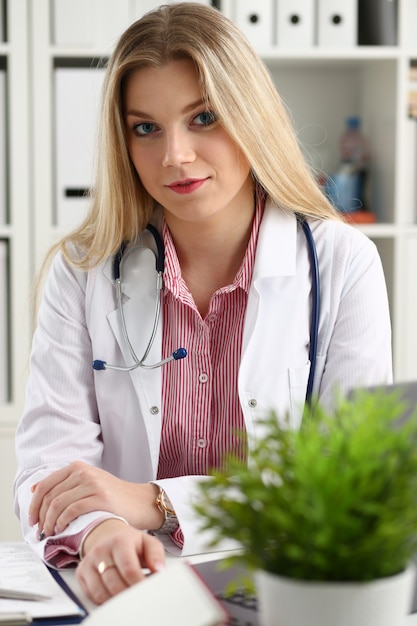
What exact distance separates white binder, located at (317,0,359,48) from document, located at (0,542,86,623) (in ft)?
5.66

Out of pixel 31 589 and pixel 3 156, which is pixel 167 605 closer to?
pixel 31 589

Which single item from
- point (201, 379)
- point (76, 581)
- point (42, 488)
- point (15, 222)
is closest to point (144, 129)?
point (201, 379)

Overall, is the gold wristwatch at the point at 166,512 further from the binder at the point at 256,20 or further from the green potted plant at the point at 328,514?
the binder at the point at 256,20

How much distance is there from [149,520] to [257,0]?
1.63m

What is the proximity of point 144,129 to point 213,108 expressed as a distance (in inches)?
5.2

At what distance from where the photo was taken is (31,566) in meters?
1.02

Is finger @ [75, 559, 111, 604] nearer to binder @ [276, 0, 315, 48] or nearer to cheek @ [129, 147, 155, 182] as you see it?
cheek @ [129, 147, 155, 182]

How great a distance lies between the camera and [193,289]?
4.86ft

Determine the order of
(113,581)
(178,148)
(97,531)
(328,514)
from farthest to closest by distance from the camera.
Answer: (178,148)
(97,531)
(113,581)
(328,514)

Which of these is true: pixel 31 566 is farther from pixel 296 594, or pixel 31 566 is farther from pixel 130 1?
pixel 130 1

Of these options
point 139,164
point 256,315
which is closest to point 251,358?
point 256,315

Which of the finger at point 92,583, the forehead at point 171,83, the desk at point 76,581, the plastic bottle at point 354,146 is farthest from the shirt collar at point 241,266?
the plastic bottle at point 354,146

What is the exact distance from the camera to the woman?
53.5 inches

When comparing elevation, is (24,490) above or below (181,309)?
below
